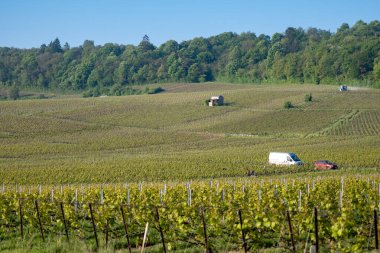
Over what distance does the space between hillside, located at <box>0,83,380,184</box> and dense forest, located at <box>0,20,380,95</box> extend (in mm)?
15642

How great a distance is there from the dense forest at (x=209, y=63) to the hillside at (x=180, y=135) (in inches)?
616

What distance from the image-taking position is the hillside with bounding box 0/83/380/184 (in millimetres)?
45344

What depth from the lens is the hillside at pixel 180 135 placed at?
45.3 m

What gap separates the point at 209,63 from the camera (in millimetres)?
163375

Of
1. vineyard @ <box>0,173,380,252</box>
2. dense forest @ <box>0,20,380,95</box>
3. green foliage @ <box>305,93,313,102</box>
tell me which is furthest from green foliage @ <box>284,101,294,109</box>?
vineyard @ <box>0,173,380,252</box>

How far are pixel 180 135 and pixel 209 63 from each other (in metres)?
94.7

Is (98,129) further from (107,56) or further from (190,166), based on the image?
(107,56)

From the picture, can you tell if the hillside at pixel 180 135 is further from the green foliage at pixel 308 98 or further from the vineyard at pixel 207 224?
the vineyard at pixel 207 224

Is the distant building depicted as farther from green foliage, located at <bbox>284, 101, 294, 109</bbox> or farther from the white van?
the white van

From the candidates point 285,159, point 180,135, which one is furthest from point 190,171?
point 180,135

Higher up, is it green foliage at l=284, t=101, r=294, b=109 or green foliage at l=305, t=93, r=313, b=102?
green foliage at l=305, t=93, r=313, b=102

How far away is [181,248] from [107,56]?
160m

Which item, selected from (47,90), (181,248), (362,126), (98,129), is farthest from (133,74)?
(181,248)

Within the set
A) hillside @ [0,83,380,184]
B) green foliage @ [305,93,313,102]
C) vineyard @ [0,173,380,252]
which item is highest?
vineyard @ [0,173,380,252]
